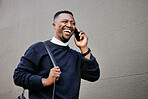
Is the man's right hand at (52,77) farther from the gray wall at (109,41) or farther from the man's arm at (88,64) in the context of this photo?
the gray wall at (109,41)

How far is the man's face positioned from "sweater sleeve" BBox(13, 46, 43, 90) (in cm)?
30

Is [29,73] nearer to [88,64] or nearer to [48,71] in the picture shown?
[48,71]

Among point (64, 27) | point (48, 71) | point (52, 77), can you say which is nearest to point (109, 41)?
point (64, 27)

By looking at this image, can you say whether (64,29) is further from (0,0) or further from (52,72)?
(0,0)

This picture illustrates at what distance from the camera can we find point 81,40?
1.82 meters

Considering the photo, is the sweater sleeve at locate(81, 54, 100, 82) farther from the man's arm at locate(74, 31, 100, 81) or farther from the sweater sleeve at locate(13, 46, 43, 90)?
the sweater sleeve at locate(13, 46, 43, 90)

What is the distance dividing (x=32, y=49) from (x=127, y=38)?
1863 mm

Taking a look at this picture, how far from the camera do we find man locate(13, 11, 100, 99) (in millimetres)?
1547

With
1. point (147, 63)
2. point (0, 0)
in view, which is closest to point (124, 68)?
point (147, 63)

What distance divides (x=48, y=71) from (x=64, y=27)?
1.47 ft

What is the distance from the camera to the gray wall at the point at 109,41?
2926 mm

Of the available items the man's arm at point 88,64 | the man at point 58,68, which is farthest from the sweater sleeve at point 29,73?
the man's arm at point 88,64

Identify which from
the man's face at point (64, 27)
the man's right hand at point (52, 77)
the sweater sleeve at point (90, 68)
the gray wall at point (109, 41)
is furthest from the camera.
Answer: the gray wall at point (109, 41)

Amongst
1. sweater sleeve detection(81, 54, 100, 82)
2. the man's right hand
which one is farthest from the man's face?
the man's right hand
